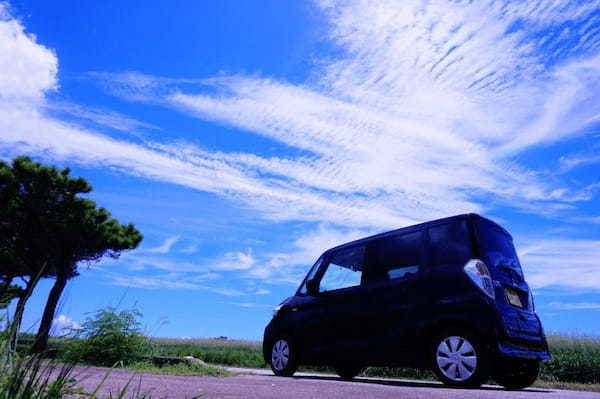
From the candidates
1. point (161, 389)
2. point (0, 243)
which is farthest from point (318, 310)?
point (0, 243)

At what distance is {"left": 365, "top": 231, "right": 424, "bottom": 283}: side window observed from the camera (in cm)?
720

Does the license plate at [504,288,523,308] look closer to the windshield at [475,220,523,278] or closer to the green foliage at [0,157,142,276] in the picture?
the windshield at [475,220,523,278]

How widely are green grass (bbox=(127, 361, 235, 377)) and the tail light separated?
12.9 feet

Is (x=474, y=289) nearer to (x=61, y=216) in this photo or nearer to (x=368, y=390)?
(x=368, y=390)

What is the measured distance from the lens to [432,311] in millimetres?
6582

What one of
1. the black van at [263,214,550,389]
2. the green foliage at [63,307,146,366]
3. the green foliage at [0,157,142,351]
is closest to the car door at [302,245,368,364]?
the black van at [263,214,550,389]

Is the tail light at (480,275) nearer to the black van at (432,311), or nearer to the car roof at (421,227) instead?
the black van at (432,311)

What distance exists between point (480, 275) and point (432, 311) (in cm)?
77

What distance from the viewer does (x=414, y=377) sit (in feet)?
42.2

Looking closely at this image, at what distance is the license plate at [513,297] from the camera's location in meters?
6.62

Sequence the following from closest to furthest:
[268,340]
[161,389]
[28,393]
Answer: [28,393] < [161,389] < [268,340]

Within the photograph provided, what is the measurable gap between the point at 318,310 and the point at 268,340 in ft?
4.37

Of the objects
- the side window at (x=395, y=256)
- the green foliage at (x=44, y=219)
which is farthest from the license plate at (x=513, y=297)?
the green foliage at (x=44, y=219)

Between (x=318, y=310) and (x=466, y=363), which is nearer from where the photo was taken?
(x=466, y=363)
